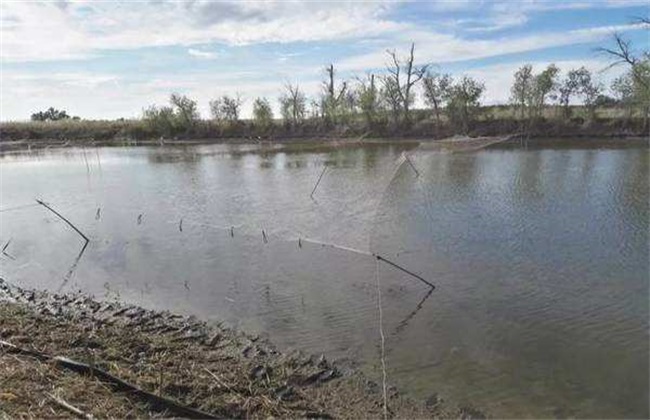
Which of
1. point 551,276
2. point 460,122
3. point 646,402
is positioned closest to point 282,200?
point 551,276

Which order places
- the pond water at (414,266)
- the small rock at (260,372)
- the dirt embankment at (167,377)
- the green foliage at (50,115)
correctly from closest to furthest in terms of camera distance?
1. the dirt embankment at (167,377)
2. the small rock at (260,372)
3. the pond water at (414,266)
4. the green foliage at (50,115)

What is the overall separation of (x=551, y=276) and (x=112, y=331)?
975 centimetres

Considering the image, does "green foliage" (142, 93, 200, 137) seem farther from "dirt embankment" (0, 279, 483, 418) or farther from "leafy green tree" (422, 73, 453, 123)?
"dirt embankment" (0, 279, 483, 418)

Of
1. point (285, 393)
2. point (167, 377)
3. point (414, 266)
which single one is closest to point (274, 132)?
point (414, 266)

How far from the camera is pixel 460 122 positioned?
58.9 metres

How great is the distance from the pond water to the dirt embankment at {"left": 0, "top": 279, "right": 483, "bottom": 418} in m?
0.74

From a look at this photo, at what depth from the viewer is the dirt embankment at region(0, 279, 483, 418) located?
7.07 m

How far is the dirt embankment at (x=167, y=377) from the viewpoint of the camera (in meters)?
7.07

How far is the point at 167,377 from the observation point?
823 cm

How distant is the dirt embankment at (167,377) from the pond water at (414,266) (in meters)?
0.74

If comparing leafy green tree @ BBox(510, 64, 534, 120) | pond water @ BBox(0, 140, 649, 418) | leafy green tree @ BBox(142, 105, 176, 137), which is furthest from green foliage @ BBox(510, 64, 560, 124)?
leafy green tree @ BBox(142, 105, 176, 137)

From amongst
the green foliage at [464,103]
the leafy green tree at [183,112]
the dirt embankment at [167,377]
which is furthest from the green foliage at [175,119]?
the dirt embankment at [167,377]

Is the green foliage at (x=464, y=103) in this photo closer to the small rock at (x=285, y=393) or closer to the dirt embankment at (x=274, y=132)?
the dirt embankment at (x=274, y=132)

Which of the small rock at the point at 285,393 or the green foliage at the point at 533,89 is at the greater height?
the green foliage at the point at 533,89
